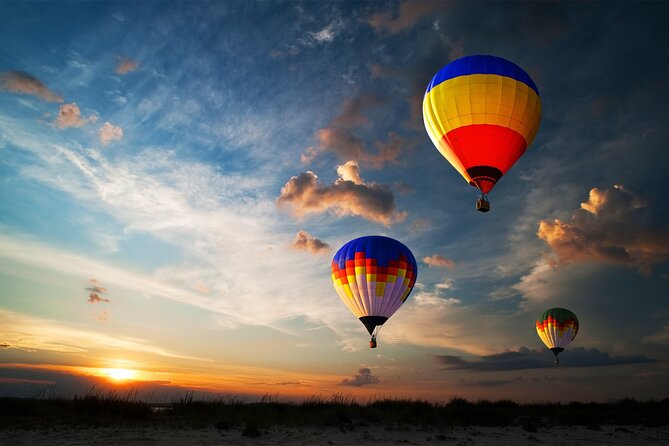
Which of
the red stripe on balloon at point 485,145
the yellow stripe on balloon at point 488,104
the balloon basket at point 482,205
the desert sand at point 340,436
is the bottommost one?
the desert sand at point 340,436

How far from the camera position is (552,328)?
5644cm

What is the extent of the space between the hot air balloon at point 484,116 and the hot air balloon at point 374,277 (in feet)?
34.7

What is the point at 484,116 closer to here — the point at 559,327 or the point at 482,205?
the point at 482,205

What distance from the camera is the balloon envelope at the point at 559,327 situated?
184 ft

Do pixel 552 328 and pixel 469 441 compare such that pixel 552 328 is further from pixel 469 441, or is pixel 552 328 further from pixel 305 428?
pixel 305 428

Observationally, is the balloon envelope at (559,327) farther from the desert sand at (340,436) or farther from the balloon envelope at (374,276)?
the desert sand at (340,436)

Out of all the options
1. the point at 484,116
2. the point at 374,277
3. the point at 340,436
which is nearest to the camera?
the point at 340,436

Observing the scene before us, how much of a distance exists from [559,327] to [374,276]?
113ft

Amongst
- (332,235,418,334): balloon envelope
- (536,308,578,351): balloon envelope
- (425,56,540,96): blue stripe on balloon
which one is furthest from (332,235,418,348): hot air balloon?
(536,308,578,351): balloon envelope

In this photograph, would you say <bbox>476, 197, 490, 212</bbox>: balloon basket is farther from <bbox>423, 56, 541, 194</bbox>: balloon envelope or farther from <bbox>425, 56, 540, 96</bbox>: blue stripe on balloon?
<bbox>425, 56, 540, 96</bbox>: blue stripe on balloon

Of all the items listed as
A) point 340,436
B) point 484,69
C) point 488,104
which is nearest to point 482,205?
point 488,104

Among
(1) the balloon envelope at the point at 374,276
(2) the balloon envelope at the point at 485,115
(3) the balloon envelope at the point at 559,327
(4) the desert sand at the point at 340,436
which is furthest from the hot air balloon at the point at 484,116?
(3) the balloon envelope at the point at 559,327

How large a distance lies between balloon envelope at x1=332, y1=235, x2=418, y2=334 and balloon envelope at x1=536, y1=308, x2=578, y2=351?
29897 millimetres

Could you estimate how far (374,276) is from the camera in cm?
3550
